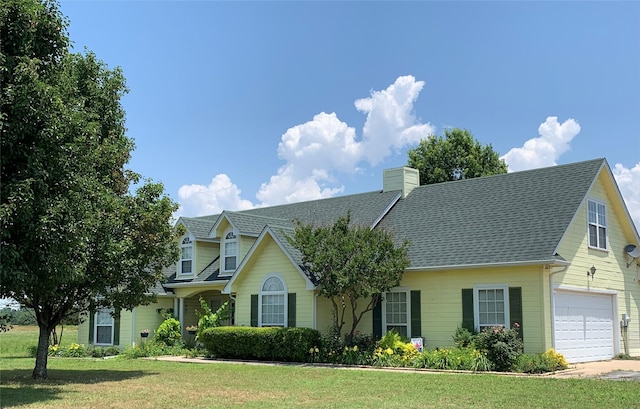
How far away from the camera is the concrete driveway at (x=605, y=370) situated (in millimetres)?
17203

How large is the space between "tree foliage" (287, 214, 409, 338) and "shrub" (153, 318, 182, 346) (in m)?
8.88

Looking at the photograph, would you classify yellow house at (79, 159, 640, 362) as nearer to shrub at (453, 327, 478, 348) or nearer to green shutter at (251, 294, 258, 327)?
green shutter at (251, 294, 258, 327)

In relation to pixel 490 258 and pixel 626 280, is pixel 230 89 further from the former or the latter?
pixel 626 280

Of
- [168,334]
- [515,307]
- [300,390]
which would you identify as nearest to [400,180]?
[515,307]

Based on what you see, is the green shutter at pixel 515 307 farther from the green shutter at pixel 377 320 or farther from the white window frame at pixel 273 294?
the white window frame at pixel 273 294

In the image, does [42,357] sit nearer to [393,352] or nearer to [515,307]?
[393,352]

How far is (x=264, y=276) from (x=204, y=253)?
618 centimetres

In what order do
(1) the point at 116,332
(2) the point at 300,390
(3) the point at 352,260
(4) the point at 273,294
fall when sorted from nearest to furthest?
(2) the point at 300,390, (3) the point at 352,260, (4) the point at 273,294, (1) the point at 116,332

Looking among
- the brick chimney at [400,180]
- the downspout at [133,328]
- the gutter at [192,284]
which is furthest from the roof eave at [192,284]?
the brick chimney at [400,180]

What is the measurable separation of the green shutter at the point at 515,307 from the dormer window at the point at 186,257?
50.2 ft

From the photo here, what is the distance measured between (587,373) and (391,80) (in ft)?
38.3

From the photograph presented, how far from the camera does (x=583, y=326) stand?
21828 mm

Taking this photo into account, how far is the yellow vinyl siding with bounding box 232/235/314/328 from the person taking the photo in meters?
23.7

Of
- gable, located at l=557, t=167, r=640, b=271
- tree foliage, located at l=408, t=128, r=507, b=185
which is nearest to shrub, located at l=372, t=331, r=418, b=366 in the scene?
gable, located at l=557, t=167, r=640, b=271
